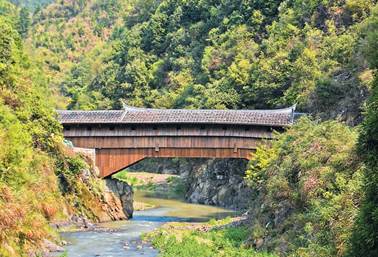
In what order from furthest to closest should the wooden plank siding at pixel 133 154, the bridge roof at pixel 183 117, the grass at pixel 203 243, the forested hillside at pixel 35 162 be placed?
the wooden plank siding at pixel 133 154
the bridge roof at pixel 183 117
the grass at pixel 203 243
the forested hillside at pixel 35 162

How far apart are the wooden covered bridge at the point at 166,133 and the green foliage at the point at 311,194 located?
7235 mm

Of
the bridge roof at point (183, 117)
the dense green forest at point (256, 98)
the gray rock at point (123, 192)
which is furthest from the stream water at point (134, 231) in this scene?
the bridge roof at point (183, 117)

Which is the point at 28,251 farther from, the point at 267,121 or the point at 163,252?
the point at 267,121

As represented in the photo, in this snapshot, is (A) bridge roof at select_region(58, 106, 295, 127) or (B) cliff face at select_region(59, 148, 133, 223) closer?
(B) cliff face at select_region(59, 148, 133, 223)

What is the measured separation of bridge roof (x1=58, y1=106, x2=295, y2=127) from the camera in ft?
109

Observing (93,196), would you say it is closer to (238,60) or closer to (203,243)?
(203,243)

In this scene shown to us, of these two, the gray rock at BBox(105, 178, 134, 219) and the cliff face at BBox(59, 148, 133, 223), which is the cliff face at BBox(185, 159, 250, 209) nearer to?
the gray rock at BBox(105, 178, 134, 219)

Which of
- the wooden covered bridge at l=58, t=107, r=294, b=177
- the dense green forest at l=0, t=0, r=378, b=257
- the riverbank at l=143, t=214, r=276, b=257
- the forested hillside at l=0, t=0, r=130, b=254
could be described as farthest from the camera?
the wooden covered bridge at l=58, t=107, r=294, b=177

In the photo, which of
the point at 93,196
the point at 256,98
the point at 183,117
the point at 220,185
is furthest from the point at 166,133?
the point at 256,98

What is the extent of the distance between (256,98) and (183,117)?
10.2 metres

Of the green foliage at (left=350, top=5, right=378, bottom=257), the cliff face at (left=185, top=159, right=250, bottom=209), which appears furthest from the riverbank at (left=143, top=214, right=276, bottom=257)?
the cliff face at (left=185, top=159, right=250, bottom=209)

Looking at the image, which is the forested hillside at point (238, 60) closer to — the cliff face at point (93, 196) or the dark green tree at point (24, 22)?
the cliff face at point (93, 196)

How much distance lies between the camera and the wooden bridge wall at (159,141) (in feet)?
111

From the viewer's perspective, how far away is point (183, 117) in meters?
33.8
